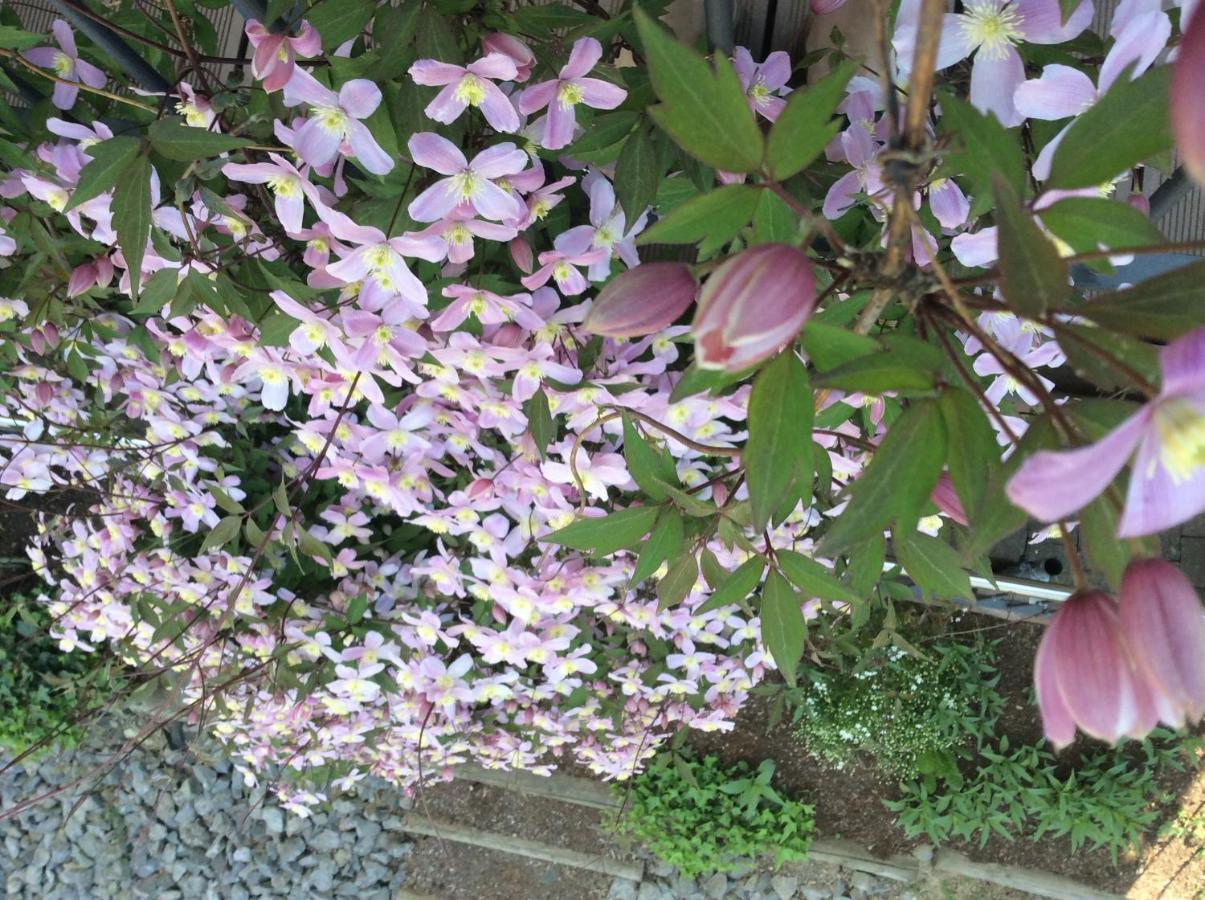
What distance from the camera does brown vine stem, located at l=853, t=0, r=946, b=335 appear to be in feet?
1.06

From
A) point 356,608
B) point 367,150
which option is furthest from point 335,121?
point 356,608

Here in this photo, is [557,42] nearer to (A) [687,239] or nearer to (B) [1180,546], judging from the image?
(A) [687,239]

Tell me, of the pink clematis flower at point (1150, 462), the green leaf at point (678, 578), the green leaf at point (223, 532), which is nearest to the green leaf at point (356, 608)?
the green leaf at point (223, 532)

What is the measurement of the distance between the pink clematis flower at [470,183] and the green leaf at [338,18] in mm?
92

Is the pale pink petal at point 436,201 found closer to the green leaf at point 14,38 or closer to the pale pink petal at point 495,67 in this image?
the pale pink petal at point 495,67

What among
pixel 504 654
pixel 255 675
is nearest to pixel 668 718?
pixel 504 654

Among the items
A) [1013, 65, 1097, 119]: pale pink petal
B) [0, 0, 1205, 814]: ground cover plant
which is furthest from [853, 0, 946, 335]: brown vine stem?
[1013, 65, 1097, 119]: pale pink petal

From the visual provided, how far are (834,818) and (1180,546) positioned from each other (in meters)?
1.10

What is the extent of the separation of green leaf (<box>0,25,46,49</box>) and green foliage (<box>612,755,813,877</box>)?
1980mm

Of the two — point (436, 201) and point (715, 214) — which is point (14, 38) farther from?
point (715, 214)

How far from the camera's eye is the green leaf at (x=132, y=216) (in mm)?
659

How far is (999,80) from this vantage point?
612 mm

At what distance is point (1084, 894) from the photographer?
2264 millimetres

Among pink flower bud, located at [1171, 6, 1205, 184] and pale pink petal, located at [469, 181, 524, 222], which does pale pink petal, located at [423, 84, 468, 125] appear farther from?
pink flower bud, located at [1171, 6, 1205, 184]
